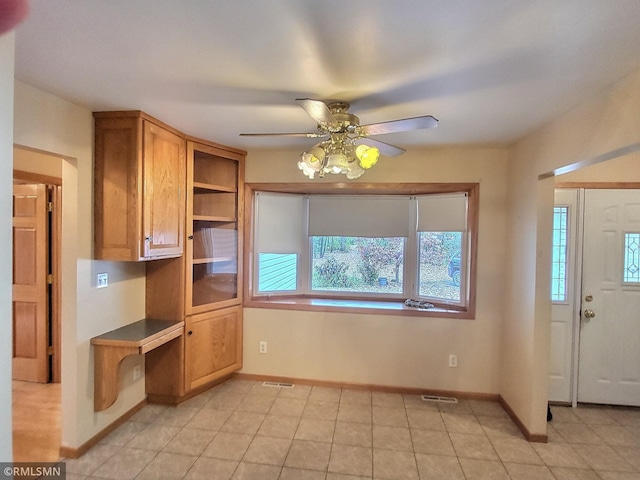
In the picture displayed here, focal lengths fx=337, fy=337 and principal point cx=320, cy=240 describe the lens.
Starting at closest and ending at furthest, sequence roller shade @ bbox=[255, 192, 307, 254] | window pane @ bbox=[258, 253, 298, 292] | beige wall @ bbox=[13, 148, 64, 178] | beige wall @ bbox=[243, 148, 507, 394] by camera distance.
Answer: beige wall @ bbox=[13, 148, 64, 178] < beige wall @ bbox=[243, 148, 507, 394] < roller shade @ bbox=[255, 192, 307, 254] < window pane @ bbox=[258, 253, 298, 292]

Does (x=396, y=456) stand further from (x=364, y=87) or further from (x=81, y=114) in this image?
(x=81, y=114)

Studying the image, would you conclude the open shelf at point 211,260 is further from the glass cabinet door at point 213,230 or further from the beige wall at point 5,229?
the beige wall at point 5,229

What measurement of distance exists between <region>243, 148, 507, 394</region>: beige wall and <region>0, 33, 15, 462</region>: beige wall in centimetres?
239

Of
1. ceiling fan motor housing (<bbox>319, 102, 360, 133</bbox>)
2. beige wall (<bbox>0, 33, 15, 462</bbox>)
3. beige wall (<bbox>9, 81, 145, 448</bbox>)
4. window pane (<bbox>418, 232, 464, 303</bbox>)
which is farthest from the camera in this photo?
window pane (<bbox>418, 232, 464, 303</bbox>)

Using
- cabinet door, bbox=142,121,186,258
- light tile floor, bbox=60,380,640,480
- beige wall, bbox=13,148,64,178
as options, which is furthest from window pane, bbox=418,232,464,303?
beige wall, bbox=13,148,64,178

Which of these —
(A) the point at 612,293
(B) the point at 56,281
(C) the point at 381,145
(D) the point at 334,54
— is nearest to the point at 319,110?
(D) the point at 334,54

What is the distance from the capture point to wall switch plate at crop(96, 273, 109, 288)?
7.85ft

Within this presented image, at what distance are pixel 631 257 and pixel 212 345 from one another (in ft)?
12.6

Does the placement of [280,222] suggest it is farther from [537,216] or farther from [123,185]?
[537,216]

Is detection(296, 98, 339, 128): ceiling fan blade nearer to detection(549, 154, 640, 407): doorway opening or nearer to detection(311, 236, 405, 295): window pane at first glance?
detection(311, 236, 405, 295): window pane

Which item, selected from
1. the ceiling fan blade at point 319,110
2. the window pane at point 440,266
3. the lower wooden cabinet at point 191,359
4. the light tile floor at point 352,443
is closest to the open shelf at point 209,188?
the lower wooden cabinet at point 191,359

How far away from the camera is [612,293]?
117 inches

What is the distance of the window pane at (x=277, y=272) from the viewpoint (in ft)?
11.9

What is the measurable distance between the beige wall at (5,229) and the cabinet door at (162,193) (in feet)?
4.39
